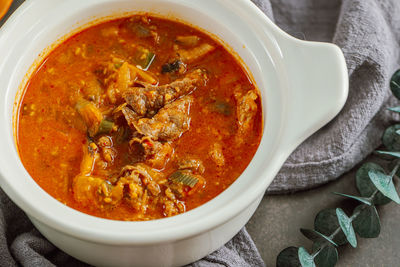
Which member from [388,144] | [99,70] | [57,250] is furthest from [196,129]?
[388,144]

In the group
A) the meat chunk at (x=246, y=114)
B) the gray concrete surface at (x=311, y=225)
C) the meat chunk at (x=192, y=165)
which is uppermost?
the meat chunk at (x=246, y=114)

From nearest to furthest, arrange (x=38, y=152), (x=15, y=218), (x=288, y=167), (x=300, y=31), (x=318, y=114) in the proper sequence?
1. (x=318, y=114)
2. (x=38, y=152)
3. (x=15, y=218)
4. (x=288, y=167)
5. (x=300, y=31)

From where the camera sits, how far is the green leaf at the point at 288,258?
10.9 feet

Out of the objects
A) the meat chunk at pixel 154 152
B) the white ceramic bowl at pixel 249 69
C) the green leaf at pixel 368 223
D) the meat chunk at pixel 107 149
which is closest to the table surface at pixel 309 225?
the green leaf at pixel 368 223

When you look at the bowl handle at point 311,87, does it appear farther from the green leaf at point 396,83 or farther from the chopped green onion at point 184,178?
the green leaf at point 396,83

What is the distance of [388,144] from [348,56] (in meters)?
0.56

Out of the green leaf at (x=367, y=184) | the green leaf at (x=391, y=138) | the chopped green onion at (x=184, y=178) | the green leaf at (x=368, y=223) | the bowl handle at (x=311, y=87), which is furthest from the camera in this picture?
the green leaf at (x=391, y=138)

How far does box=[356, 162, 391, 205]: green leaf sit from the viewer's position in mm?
3557

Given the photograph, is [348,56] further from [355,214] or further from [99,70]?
[99,70]

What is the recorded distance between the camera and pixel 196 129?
323 centimetres

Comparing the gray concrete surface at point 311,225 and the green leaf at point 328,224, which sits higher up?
the green leaf at point 328,224

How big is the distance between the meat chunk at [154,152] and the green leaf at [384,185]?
1136 millimetres

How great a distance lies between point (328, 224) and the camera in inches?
137

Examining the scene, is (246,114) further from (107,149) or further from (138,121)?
(107,149)
